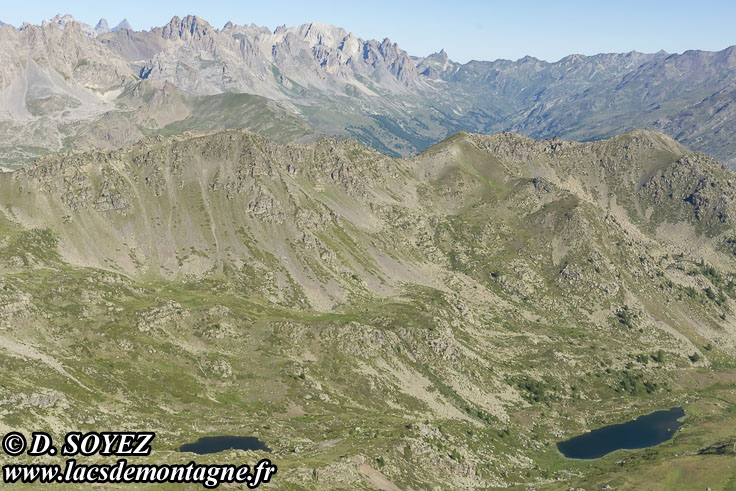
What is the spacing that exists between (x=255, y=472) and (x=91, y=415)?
226ft

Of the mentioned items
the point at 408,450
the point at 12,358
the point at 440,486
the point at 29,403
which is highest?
the point at 12,358

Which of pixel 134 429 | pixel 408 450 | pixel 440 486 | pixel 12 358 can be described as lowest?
pixel 440 486

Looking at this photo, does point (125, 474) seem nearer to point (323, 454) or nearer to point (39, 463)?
point (39, 463)

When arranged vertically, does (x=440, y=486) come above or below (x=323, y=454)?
below

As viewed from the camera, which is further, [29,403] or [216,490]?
[29,403]

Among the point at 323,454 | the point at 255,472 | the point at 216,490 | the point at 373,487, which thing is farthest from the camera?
the point at 323,454

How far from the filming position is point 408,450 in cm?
19688

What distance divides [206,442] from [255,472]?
47733mm

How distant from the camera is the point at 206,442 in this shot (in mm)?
197000

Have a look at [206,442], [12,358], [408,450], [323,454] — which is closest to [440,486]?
[408,450]

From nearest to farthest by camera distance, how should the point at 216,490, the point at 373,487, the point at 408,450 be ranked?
1. the point at 216,490
2. the point at 373,487
3. the point at 408,450

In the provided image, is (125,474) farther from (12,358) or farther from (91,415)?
(12,358)

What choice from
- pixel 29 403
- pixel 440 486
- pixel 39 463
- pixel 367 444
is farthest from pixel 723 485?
pixel 29 403

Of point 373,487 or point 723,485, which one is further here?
point 723,485
